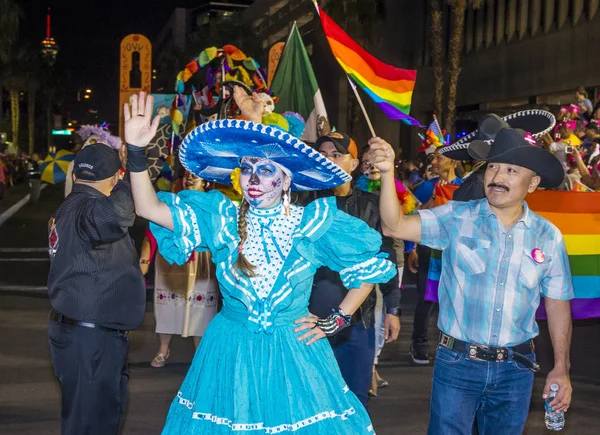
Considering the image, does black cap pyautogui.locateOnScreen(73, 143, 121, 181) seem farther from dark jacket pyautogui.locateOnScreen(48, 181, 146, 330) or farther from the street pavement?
the street pavement

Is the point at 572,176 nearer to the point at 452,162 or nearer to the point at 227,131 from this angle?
the point at 452,162

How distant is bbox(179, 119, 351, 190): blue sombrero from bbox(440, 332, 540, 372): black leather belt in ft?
3.20

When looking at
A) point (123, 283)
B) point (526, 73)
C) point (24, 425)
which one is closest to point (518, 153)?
point (123, 283)

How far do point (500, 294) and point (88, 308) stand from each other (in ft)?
7.25

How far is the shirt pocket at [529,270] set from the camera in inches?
186

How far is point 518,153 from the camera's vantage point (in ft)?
15.4

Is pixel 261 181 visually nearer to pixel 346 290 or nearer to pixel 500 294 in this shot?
pixel 500 294

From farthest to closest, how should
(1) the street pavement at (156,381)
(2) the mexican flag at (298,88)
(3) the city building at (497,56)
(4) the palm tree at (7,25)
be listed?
(4) the palm tree at (7,25) < (3) the city building at (497,56) < (2) the mexican flag at (298,88) < (1) the street pavement at (156,381)

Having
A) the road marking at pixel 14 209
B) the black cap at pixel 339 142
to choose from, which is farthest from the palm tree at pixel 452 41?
the black cap at pixel 339 142

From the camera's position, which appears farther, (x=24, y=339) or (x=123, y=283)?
(x=24, y=339)

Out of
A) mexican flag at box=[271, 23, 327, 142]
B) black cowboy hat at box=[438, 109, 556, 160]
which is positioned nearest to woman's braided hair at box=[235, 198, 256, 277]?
black cowboy hat at box=[438, 109, 556, 160]

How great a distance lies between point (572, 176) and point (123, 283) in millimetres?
7571

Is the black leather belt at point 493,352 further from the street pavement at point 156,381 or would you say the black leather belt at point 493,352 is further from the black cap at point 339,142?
the street pavement at point 156,381

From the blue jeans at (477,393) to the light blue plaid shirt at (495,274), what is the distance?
4.6 inches
